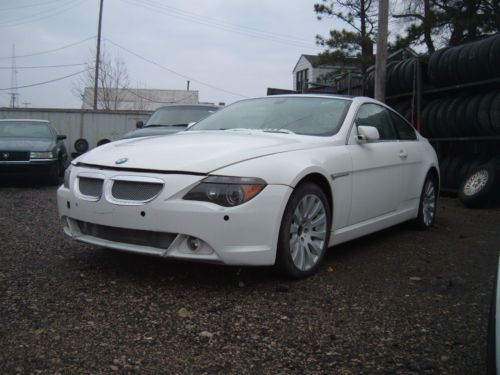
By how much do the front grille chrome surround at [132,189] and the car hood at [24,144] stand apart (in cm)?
676

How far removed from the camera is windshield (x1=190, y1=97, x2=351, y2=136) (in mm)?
4480

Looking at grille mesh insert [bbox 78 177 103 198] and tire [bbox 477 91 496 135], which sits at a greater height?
tire [bbox 477 91 496 135]

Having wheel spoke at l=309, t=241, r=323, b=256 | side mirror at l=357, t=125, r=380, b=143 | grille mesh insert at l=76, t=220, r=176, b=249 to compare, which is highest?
side mirror at l=357, t=125, r=380, b=143

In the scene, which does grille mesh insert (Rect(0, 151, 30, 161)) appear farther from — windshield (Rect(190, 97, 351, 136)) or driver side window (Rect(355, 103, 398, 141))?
driver side window (Rect(355, 103, 398, 141))

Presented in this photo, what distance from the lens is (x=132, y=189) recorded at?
3461 millimetres

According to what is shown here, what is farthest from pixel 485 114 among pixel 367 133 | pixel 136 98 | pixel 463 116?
pixel 136 98

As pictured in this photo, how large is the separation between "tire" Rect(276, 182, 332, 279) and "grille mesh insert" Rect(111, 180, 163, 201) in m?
0.87

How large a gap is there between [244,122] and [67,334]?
2574mm

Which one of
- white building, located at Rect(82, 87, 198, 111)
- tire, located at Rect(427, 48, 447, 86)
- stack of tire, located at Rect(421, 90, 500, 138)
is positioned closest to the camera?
stack of tire, located at Rect(421, 90, 500, 138)

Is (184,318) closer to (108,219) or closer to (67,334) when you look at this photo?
(67,334)

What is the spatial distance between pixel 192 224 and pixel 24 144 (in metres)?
7.48

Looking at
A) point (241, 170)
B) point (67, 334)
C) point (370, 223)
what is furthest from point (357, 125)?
point (67, 334)

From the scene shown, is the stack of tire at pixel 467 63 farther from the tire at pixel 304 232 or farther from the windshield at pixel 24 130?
the windshield at pixel 24 130

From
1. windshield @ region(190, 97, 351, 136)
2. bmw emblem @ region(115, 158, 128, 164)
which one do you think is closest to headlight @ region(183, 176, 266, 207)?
bmw emblem @ region(115, 158, 128, 164)
